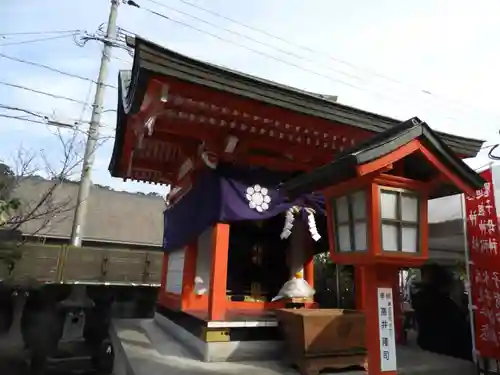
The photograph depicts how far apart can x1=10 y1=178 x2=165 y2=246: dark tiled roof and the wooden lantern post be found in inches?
640

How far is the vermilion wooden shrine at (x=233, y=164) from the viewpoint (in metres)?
3.71

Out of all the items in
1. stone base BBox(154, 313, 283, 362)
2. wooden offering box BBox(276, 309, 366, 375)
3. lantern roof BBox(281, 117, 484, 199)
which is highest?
lantern roof BBox(281, 117, 484, 199)

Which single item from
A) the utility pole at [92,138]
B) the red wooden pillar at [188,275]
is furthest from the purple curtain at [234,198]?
the utility pole at [92,138]

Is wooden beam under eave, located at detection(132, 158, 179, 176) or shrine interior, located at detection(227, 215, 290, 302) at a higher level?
wooden beam under eave, located at detection(132, 158, 179, 176)

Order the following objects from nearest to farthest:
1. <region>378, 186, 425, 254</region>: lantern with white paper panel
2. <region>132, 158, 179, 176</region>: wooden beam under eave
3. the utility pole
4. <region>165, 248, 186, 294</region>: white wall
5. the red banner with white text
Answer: <region>378, 186, 425, 254</region>: lantern with white paper panel < the red banner with white text < <region>165, 248, 186, 294</region>: white wall < <region>132, 158, 179, 176</region>: wooden beam under eave < the utility pole

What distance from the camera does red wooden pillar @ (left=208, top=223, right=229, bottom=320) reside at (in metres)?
4.43

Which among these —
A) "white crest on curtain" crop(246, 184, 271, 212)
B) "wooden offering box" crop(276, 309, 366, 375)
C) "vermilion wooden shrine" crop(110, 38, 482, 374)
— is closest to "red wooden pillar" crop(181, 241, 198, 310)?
"vermilion wooden shrine" crop(110, 38, 482, 374)

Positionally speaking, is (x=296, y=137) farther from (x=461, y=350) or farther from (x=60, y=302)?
(x=60, y=302)

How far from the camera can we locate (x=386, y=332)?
2.93m

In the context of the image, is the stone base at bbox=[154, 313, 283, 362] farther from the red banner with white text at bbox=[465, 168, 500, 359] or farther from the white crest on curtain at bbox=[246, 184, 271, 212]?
the red banner with white text at bbox=[465, 168, 500, 359]

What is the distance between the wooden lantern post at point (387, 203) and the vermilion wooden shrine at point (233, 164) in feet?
0.09

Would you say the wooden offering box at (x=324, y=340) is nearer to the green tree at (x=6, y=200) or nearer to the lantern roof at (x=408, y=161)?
the lantern roof at (x=408, y=161)

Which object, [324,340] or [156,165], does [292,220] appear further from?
[156,165]

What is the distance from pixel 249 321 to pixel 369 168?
274cm
